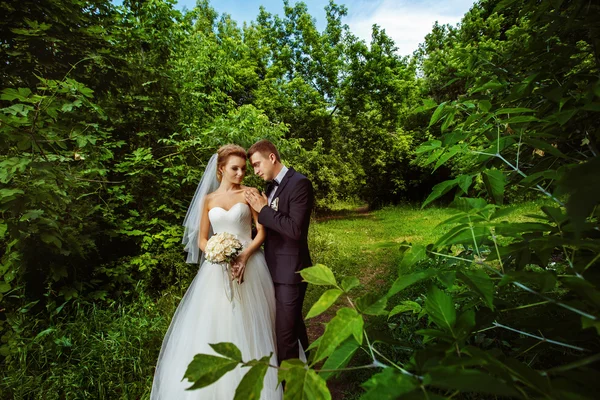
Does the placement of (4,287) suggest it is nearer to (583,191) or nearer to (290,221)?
(290,221)

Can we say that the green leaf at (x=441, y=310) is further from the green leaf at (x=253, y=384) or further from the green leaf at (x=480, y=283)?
the green leaf at (x=253, y=384)

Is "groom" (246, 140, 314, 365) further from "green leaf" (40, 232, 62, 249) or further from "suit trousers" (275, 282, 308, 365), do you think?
"green leaf" (40, 232, 62, 249)

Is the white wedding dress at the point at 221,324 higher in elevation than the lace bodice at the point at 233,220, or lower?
lower

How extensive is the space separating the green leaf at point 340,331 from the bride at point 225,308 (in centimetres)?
220

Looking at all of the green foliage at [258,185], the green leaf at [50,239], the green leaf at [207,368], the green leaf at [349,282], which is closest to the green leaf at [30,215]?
the green foliage at [258,185]

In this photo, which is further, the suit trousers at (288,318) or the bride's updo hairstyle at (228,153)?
the bride's updo hairstyle at (228,153)

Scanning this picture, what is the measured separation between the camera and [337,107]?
17328 millimetres

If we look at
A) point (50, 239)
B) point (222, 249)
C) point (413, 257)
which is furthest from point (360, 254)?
point (413, 257)

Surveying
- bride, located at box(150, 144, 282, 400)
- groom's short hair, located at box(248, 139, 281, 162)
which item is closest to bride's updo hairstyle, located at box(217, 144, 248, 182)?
bride, located at box(150, 144, 282, 400)

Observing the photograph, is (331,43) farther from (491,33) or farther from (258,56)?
(491,33)

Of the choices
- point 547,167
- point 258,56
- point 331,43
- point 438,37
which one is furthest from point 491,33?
point 547,167

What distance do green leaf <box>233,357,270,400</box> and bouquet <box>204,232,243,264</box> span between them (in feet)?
6.58

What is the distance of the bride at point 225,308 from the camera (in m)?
2.53

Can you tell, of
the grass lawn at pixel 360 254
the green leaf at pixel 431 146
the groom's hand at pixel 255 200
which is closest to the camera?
the green leaf at pixel 431 146
